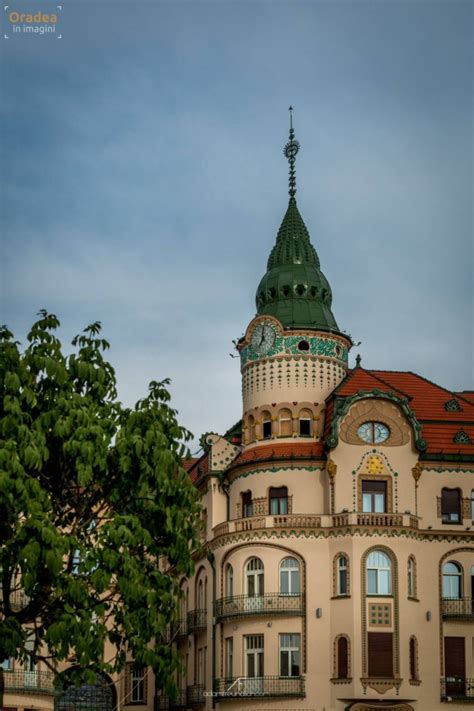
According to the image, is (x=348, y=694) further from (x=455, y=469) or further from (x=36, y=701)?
(x=36, y=701)

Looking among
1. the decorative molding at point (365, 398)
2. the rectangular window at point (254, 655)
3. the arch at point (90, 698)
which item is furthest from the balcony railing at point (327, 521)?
the arch at point (90, 698)

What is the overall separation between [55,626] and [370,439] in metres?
32.5

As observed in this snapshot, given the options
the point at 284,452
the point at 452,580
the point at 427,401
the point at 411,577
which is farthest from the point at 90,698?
the point at 427,401

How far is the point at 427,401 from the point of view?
227 feet

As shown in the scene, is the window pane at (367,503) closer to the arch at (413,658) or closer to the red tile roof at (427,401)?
the red tile roof at (427,401)

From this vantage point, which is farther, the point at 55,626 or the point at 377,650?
the point at 377,650

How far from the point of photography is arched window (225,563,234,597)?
64500 millimetres

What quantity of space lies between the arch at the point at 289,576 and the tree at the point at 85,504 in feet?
81.7

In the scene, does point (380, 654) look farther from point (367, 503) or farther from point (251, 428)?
point (251, 428)

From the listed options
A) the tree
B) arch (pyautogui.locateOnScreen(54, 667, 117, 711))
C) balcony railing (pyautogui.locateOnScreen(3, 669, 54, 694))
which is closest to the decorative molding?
balcony railing (pyautogui.locateOnScreen(3, 669, 54, 694))

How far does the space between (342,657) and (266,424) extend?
1288 centimetres

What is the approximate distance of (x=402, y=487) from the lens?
64.1 m

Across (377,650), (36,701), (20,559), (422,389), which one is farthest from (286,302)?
(20,559)

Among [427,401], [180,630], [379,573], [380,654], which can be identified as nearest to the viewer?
[380,654]
